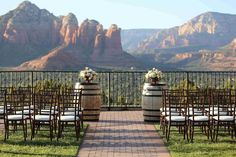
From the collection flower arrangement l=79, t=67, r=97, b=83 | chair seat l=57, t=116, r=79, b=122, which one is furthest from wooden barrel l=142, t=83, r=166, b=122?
chair seat l=57, t=116, r=79, b=122

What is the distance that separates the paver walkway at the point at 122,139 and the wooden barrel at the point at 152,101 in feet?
0.94

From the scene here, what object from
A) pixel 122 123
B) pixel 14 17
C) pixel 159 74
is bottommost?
pixel 122 123

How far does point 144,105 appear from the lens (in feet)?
38.8

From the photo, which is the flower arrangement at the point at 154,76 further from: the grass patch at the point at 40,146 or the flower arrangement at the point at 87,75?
the grass patch at the point at 40,146

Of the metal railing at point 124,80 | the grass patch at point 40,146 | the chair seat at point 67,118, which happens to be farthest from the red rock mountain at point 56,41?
the chair seat at point 67,118

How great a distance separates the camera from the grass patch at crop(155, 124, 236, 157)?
290 inches

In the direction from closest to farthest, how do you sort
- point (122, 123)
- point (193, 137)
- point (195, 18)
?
point (193, 137), point (122, 123), point (195, 18)

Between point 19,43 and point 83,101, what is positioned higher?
point 19,43

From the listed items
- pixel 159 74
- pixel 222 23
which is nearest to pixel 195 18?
pixel 222 23

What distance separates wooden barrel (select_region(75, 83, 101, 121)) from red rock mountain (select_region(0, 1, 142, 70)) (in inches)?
2048

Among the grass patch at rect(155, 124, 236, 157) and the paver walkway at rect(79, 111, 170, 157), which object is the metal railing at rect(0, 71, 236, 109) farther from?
the grass patch at rect(155, 124, 236, 157)

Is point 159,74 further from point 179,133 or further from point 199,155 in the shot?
point 199,155

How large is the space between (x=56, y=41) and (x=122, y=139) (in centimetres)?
8337

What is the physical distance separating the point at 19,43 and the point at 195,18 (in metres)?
104
